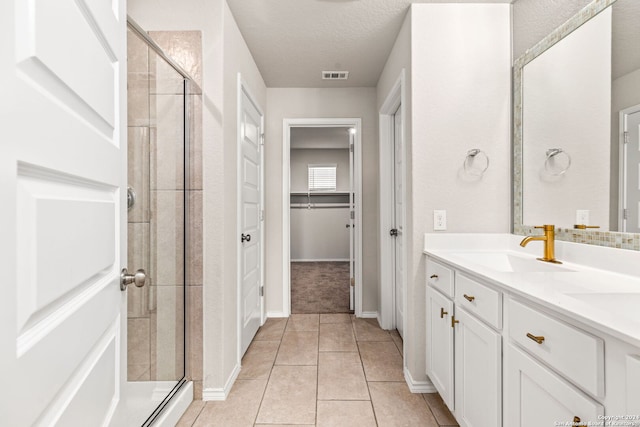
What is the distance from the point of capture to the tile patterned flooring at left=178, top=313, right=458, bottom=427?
69.9 inches

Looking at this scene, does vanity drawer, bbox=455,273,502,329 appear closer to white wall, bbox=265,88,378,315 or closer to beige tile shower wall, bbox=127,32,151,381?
Answer: beige tile shower wall, bbox=127,32,151,381

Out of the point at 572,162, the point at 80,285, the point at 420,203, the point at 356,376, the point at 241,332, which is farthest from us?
the point at 241,332

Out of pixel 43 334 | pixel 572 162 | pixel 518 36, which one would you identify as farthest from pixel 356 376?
pixel 518 36

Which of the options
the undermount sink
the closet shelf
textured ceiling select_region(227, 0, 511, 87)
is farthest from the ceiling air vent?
the closet shelf

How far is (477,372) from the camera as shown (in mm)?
1376

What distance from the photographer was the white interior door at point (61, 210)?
0.50m

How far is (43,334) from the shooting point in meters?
0.57

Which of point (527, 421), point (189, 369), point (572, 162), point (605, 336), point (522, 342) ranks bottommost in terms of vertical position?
point (189, 369)

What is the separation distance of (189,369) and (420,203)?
1.75 m

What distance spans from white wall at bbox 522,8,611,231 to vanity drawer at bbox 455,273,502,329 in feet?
2.06

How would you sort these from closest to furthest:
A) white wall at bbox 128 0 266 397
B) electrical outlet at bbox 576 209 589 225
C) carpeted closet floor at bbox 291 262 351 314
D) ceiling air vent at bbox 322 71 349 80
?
electrical outlet at bbox 576 209 589 225 → white wall at bbox 128 0 266 397 → ceiling air vent at bbox 322 71 349 80 → carpeted closet floor at bbox 291 262 351 314

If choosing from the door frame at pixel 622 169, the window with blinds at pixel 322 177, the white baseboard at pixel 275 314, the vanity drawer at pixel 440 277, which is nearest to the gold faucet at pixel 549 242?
the door frame at pixel 622 169

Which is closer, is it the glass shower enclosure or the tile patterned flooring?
the glass shower enclosure

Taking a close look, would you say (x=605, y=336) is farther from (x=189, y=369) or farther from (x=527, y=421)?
(x=189, y=369)
